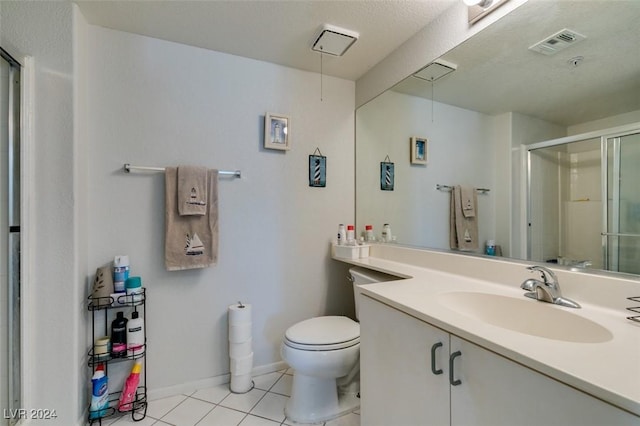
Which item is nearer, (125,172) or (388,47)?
(125,172)

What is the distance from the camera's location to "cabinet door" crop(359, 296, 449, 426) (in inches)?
33.0

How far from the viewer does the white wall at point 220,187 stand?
157 cm

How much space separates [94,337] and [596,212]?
7.59 feet

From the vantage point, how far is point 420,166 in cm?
185

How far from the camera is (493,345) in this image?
2.23 ft

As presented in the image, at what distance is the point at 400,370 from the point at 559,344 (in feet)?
1.56

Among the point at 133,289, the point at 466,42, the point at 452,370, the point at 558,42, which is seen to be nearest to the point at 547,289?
the point at 452,370

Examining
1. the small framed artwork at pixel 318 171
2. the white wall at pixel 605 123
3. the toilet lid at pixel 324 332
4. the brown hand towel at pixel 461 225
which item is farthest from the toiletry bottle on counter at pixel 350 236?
the white wall at pixel 605 123

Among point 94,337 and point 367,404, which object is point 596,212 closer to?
point 367,404

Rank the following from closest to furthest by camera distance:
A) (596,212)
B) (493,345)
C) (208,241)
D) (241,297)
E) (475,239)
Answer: (493,345), (596,212), (475,239), (208,241), (241,297)

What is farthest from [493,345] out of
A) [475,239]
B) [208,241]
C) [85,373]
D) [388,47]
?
[85,373]

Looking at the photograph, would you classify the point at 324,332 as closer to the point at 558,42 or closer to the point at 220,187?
the point at 220,187

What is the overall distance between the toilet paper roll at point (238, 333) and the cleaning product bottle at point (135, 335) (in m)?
0.46

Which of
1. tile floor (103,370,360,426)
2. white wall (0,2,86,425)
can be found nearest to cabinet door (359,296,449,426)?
tile floor (103,370,360,426)
